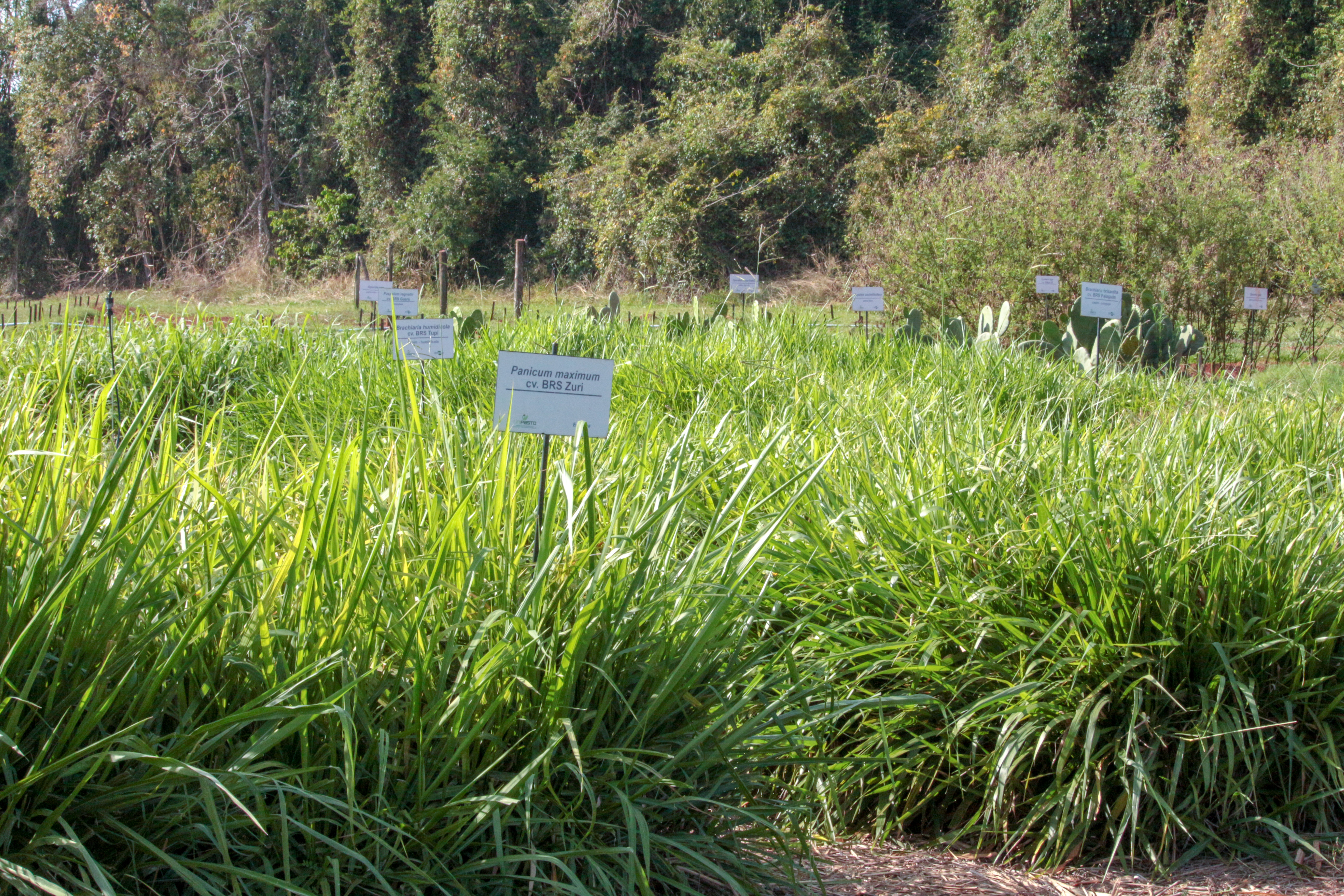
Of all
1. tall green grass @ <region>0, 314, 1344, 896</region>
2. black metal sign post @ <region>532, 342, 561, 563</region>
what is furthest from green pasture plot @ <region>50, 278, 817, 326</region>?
black metal sign post @ <region>532, 342, 561, 563</region>

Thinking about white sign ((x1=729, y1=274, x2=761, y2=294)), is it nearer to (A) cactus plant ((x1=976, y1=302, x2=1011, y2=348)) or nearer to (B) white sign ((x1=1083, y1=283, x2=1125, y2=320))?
(A) cactus plant ((x1=976, y1=302, x2=1011, y2=348))

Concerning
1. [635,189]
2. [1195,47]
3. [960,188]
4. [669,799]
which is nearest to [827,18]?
[635,189]

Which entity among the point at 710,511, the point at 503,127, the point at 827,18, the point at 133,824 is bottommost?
the point at 133,824

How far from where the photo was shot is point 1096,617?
2.11 meters

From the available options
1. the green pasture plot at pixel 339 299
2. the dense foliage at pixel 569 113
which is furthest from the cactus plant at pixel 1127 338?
the dense foliage at pixel 569 113

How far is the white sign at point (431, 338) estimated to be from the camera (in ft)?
13.6

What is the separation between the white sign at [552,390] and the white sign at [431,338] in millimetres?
2096

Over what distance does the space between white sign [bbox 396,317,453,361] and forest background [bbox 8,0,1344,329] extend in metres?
7.81

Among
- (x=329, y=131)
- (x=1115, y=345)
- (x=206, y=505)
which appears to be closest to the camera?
(x=206, y=505)

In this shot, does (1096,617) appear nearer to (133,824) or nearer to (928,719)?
(928,719)

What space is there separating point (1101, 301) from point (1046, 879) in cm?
430

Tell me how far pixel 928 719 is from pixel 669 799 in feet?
2.92

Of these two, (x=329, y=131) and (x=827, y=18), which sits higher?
(x=827, y=18)

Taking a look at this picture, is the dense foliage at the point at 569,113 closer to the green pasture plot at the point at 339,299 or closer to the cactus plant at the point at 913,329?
the green pasture plot at the point at 339,299
